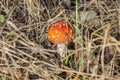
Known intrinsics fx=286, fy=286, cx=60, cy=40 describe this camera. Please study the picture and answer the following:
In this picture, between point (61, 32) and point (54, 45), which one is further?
point (54, 45)

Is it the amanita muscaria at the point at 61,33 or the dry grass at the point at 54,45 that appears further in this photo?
the amanita muscaria at the point at 61,33

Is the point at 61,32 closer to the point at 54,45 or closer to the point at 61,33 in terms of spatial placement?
the point at 61,33

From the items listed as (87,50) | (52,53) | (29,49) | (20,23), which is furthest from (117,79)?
(20,23)

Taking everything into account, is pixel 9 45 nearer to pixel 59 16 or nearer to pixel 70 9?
pixel 59 16

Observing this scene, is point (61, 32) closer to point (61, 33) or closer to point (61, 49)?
point (61, 33)

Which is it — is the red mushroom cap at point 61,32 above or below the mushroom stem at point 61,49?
above

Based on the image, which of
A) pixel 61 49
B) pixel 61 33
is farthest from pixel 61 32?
pixel 61 49

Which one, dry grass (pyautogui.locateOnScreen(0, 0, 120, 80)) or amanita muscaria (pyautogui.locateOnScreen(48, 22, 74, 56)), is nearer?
dry grass (pyautogui.locateOnScreen(0, 0, 120, 80))

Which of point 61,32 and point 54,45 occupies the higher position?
point 61,32

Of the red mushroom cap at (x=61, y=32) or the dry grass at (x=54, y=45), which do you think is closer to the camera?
the dry grass at (x=54, y=45)
